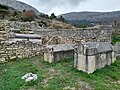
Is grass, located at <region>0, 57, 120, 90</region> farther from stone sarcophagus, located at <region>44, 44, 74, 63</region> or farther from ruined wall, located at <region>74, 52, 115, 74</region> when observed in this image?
stone sarcophagus, located at <region>44, 44, 74, 63</region>

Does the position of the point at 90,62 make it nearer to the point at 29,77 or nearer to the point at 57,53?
the point at 29,77

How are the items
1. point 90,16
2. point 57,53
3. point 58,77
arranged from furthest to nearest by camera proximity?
point 90,16, point 57,53, point 58,77

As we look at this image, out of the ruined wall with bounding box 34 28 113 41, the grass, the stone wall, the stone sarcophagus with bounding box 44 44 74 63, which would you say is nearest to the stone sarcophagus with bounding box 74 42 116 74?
the grass

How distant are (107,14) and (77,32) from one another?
67305 millimetres

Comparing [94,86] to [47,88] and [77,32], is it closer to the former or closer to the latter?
[47,88]

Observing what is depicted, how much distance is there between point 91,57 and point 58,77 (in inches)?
64.5

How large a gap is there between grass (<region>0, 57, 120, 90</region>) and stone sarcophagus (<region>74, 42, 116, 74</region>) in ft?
0.78

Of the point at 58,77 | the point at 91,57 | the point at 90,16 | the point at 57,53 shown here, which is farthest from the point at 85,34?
the point at 90,16

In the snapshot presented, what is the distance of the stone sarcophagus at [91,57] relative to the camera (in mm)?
9902

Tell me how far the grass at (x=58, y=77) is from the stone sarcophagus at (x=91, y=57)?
24 centimetres

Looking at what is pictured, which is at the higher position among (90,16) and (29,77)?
(90,16)

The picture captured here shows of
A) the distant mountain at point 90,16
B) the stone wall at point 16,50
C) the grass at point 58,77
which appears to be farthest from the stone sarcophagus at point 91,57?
the distant mountain at point 90,16

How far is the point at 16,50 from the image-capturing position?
533 inches

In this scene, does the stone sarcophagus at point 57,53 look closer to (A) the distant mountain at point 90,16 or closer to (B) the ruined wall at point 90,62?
(B) the ruined wall at point 90,62
